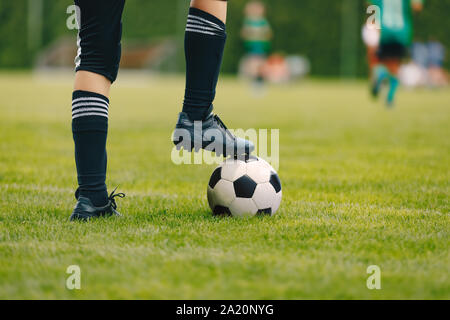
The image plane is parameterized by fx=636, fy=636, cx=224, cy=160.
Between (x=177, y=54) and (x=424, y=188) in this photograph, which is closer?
(x=424, y=188)

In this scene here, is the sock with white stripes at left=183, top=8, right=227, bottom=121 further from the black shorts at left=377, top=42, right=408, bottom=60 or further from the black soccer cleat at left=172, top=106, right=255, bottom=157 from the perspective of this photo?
the black shorts at left=377, top=42, right=408, bottom=60

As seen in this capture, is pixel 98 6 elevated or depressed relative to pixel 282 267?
elevated

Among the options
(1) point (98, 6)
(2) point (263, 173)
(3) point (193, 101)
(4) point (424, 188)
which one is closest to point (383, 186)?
(4) point (424, 188)

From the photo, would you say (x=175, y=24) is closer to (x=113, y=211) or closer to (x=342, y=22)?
(x=342, y=22)

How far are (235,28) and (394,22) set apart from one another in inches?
553

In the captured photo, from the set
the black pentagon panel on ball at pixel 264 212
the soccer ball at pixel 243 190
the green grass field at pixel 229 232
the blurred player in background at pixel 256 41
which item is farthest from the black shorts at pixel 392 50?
the black pentagon panel on ball at pixel 264 212

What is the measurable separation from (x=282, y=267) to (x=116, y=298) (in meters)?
0.47

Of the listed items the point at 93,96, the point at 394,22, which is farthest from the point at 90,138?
the point at 394,22

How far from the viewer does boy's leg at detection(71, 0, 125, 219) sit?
2252 millimetres

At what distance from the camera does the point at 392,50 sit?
27.7 feet

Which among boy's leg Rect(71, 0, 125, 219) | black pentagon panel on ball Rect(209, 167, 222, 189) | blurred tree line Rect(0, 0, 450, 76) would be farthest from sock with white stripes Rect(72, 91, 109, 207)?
blurred tree line Rect(0, 0, 450, 76)

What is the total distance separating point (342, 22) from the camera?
68.6 ft

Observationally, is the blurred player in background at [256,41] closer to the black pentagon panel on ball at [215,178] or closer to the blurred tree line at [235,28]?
the blurred tree line at [235,28]
